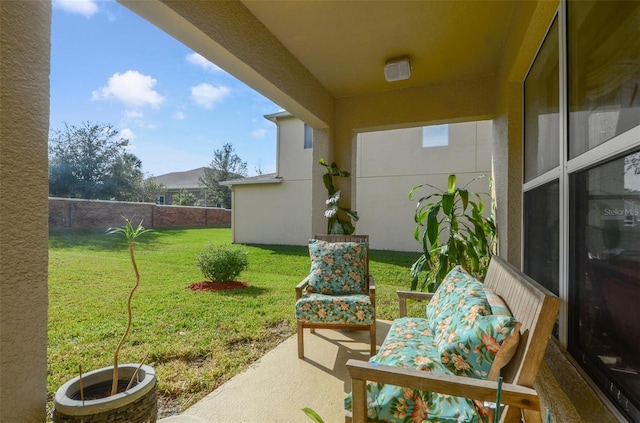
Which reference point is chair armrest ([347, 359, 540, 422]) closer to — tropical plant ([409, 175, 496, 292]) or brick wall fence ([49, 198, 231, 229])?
tropical plant ([409, 175, 496, 292])

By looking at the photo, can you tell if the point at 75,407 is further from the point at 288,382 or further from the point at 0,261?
the point at 288,382

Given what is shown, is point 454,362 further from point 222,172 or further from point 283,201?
point 222,172

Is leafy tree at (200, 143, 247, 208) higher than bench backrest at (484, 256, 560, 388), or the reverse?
leafy tree at (200, 143, 247, 208)

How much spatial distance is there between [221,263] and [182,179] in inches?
892

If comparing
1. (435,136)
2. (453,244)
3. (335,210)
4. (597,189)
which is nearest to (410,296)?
(453,244)

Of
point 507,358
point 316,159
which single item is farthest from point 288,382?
point 316,159

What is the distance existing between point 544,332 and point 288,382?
1749 millimetres

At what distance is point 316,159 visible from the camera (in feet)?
13.3

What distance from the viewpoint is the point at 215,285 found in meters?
5.08

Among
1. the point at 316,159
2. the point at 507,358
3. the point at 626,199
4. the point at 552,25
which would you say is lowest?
the point at 507,358

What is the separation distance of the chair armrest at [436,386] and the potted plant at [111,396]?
92cm

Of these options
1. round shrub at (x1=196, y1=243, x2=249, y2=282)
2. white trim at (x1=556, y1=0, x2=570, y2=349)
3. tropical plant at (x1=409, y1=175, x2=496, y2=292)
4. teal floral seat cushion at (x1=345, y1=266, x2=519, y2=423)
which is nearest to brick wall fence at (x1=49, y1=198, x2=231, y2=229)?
round shrub at (x1=196, y1=243, x2=249, y2=282)

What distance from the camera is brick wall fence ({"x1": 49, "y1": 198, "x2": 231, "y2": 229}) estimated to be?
8539 millimetres

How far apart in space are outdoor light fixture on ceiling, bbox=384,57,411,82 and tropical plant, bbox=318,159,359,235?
4.15ft
